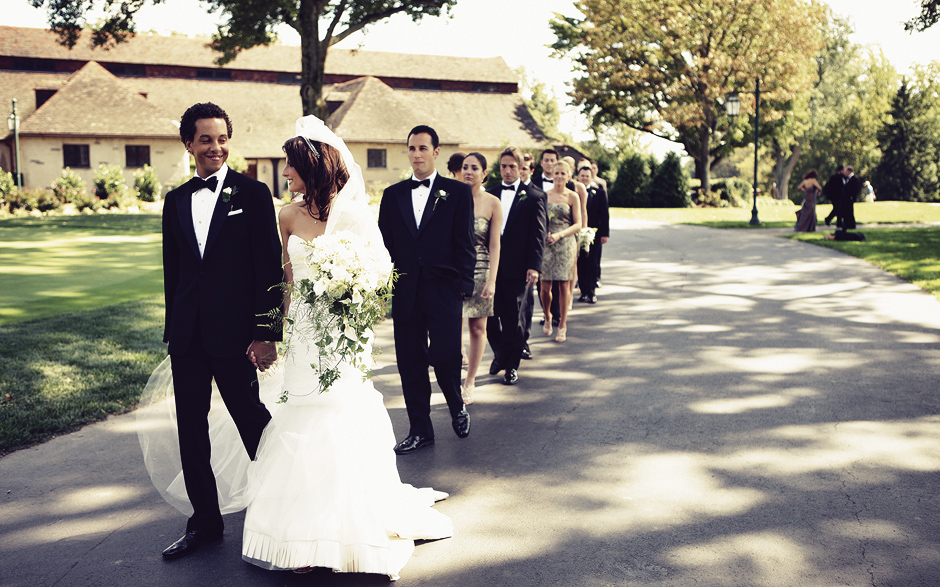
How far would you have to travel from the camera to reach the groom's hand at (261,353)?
14.2 feet

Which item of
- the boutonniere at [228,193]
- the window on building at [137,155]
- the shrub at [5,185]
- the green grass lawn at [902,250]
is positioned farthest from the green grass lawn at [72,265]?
the window on building at [137,155]

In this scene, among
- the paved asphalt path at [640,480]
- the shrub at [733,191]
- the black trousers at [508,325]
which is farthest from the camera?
the shrub at [733,191]

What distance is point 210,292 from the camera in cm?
425

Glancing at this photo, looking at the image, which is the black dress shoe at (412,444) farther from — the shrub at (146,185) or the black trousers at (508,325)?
the shrub at (146,185)

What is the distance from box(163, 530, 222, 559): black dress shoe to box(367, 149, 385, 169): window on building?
47.5 meters

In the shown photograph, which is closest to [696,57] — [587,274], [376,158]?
[376,158]

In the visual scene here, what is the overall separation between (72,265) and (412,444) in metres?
14.6

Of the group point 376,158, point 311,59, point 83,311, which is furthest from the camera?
point 376,158

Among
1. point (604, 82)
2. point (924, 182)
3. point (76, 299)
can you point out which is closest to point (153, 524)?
point (76, 299)

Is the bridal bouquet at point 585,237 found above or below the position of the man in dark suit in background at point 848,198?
below

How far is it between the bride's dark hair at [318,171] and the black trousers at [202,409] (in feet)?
3.20

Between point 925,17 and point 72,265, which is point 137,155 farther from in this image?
point 925,17

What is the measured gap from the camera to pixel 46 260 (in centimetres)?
1812

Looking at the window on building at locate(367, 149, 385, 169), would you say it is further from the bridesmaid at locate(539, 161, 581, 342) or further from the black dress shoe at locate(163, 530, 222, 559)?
the black dress shoe at locate(163, 530, 222, 559)
